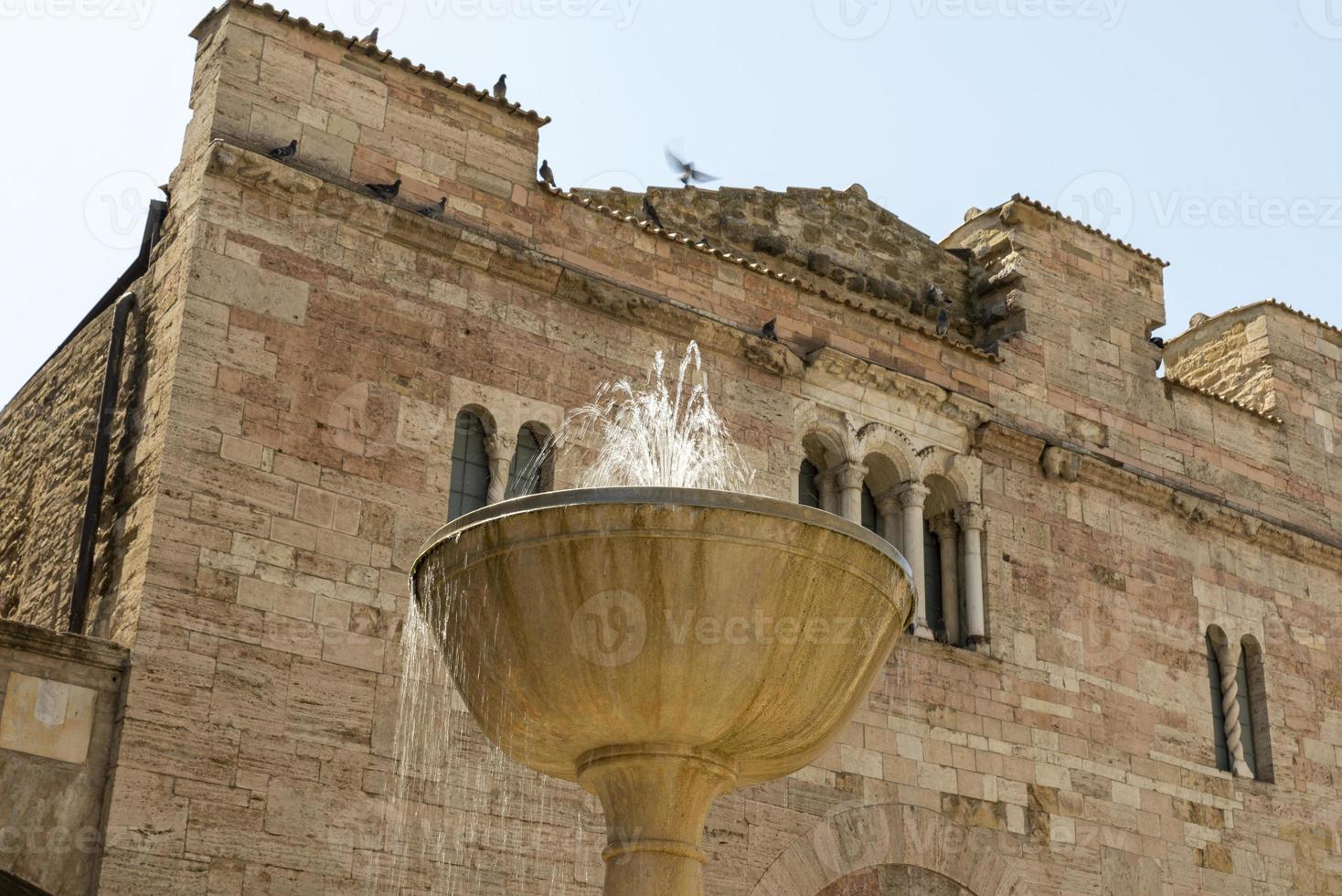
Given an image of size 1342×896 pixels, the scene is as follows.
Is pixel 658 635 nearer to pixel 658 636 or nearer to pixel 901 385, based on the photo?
pixel 658 636

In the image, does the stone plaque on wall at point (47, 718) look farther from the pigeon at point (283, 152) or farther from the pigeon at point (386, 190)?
the pigeon at point (386, 190)

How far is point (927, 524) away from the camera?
1217 cm

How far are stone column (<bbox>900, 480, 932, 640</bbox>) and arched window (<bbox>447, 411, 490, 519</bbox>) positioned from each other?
9.72 feet

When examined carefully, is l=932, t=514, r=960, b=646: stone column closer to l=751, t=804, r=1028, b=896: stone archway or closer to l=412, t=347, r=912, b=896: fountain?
l=751, t=804, r=1028, b=896: stone archway

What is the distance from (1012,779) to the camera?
1138cm

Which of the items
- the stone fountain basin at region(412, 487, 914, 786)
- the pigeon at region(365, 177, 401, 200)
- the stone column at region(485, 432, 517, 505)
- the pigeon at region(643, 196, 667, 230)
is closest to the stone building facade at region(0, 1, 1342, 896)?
the stone column at region(485, 432, 517, 505)

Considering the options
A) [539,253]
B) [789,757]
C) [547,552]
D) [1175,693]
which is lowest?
[789,757]

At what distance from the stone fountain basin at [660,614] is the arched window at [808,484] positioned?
4.93m

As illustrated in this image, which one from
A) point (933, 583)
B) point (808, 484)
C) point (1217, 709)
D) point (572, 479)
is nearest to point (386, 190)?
point (572, 479)

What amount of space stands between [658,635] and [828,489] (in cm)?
550

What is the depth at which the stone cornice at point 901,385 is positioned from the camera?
1171cm

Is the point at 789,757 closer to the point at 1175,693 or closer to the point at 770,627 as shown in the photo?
the point at 770,627

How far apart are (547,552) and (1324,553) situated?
9.64 m

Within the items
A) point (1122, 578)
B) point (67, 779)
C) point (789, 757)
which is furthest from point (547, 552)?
point (1122, 578)
